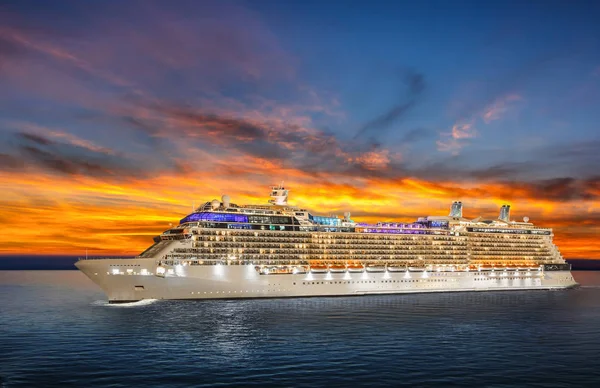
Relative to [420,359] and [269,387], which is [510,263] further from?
[269,387]

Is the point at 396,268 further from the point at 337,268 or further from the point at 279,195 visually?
the point at 279,195

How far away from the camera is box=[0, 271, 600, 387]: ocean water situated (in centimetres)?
4031

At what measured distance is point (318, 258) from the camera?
3947 inches

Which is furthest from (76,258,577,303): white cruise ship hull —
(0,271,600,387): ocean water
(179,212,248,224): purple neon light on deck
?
(179,212,248,224): purple neon light on deck

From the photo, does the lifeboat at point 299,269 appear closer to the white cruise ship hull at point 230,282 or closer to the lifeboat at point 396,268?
the white cruise ship hull at point 230,282

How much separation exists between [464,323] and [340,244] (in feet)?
130

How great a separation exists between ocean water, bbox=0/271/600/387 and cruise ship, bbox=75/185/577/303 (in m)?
4.87

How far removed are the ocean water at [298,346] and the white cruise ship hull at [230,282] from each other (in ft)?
8.29

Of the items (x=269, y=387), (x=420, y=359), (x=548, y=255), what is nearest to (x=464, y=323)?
(x=420, y=359)

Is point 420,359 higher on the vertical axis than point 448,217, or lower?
lower

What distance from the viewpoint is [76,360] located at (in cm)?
4588

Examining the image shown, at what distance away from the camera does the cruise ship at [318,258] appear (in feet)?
274

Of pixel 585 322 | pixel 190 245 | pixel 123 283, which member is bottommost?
pixel 585 322

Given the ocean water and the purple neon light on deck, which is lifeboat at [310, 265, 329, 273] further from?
the purple neon light on deck
